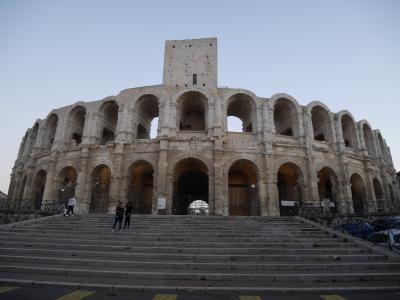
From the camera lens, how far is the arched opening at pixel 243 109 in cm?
2142

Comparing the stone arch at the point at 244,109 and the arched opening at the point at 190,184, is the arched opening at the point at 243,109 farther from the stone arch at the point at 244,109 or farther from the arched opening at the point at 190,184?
the arched opening at the point at 190,184

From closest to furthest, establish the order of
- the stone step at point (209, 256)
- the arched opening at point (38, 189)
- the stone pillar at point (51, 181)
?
1. the stone step at point (209, 256)
2. the stone pillar at point (51, 181)
3. the arched opening at point (38, 189)

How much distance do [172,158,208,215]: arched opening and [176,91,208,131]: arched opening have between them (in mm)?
3994

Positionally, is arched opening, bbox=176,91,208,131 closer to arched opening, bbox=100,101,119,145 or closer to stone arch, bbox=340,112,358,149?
arched opening, bbox=100,101,119,145

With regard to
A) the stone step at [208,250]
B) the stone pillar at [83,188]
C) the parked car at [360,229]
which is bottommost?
the stone step at [208,250]

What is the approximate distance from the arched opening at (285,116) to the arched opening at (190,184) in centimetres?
881

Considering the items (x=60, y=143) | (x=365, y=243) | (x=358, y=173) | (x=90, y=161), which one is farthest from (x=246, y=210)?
(x=60, y=143)

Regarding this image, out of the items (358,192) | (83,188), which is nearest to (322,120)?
(358,192)

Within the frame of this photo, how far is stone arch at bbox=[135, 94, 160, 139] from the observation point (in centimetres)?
2195

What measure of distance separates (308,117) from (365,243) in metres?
14.1

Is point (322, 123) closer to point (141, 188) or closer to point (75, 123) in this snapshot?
point (141, 188)

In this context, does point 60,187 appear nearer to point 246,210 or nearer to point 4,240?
point 4,240

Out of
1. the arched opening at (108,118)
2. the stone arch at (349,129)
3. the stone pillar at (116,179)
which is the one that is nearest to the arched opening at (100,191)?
the stone pillar at (116,179)

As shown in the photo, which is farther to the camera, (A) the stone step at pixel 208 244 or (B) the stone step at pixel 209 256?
(A) the stone step at pixel 208 244
